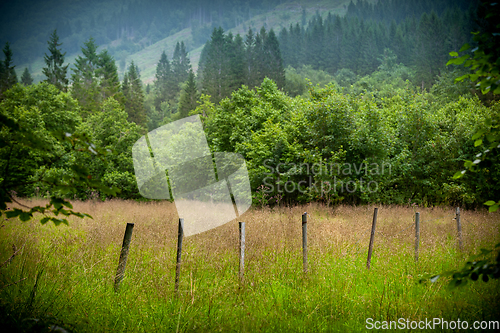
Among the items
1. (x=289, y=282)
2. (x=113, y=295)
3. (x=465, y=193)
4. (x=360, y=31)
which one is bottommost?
(x=465, y=193)

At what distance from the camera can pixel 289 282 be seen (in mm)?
5262

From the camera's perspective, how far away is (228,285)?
483 centimetres

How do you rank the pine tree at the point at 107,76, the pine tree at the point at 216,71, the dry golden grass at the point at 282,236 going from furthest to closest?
1. the pine tree at the point at 216,71
2. the pine tree at the point at 107,76
3. the dry golden grass at the point at 282,236

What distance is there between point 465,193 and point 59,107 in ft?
111

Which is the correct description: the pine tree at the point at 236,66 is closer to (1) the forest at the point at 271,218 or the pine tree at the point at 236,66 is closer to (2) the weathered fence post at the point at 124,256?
(1) the forest at the point at 271,218

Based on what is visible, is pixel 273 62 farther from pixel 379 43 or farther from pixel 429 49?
pixel 379 43

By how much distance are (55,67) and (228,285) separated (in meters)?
56.6

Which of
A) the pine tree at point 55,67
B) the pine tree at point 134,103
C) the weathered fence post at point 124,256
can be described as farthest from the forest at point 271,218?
the pine tree at point 55,67

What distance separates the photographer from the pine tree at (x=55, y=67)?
45.2 m

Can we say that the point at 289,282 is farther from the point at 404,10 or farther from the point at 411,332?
the point at 404,10

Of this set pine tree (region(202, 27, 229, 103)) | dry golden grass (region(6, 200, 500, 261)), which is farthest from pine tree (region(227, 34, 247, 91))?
dry golden grass (region(6, 200, 500, 261))

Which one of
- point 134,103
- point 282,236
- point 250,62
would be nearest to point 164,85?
point 134,103

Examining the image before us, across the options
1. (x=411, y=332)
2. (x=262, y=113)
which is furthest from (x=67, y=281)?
(x=262, y=113)

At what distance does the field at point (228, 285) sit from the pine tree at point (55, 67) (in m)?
48.3
